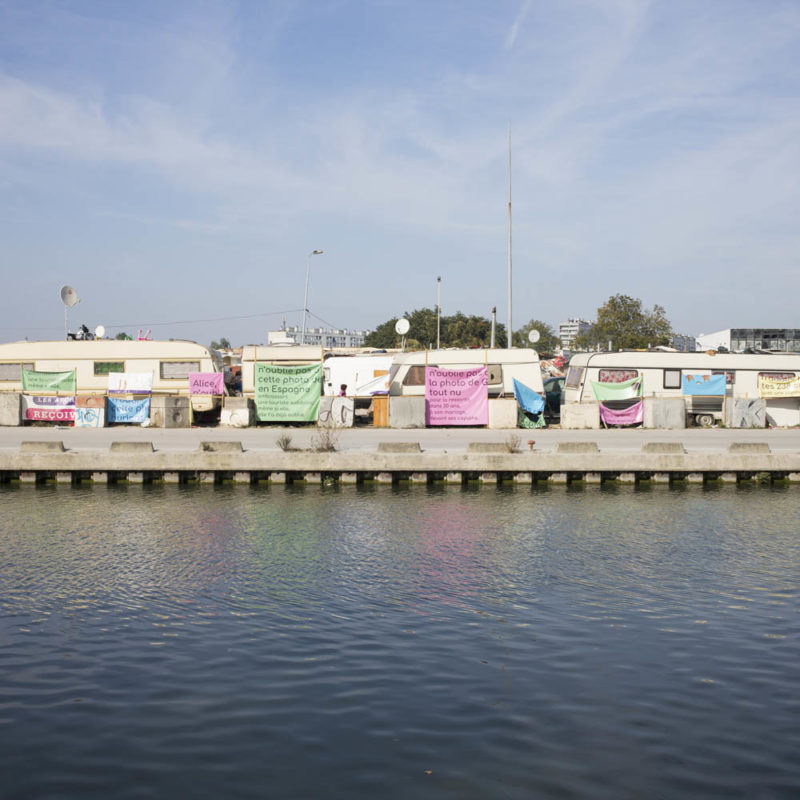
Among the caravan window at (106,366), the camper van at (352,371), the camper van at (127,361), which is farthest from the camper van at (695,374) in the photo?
the caravan window at (106,366)

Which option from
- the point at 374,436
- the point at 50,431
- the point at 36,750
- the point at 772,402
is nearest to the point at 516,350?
the point at 374,436

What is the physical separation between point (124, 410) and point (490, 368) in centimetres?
1337

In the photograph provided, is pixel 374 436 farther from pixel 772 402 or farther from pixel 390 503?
pixel 772 402

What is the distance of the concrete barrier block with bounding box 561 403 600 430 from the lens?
95.6ft

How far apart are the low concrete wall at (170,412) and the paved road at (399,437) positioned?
2.18 feet

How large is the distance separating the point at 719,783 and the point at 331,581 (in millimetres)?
6466

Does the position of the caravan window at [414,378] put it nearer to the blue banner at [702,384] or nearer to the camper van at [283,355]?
the camper van at [283,355]

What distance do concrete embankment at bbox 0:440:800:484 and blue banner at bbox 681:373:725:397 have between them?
30.1 feet

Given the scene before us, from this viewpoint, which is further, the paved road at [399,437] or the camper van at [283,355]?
the camper van at [283,355]

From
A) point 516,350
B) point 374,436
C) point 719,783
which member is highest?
point 516,350

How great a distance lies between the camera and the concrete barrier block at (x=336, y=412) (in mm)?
29359

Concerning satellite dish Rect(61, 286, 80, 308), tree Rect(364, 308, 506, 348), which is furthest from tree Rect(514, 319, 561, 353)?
satellite dish Rect(61, 286, 80, 308)

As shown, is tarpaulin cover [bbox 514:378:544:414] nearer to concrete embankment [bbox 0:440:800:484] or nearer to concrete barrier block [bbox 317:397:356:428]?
concrete barrier block [bbox 317:397:356:428]

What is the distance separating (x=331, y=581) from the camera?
11.7 metres
